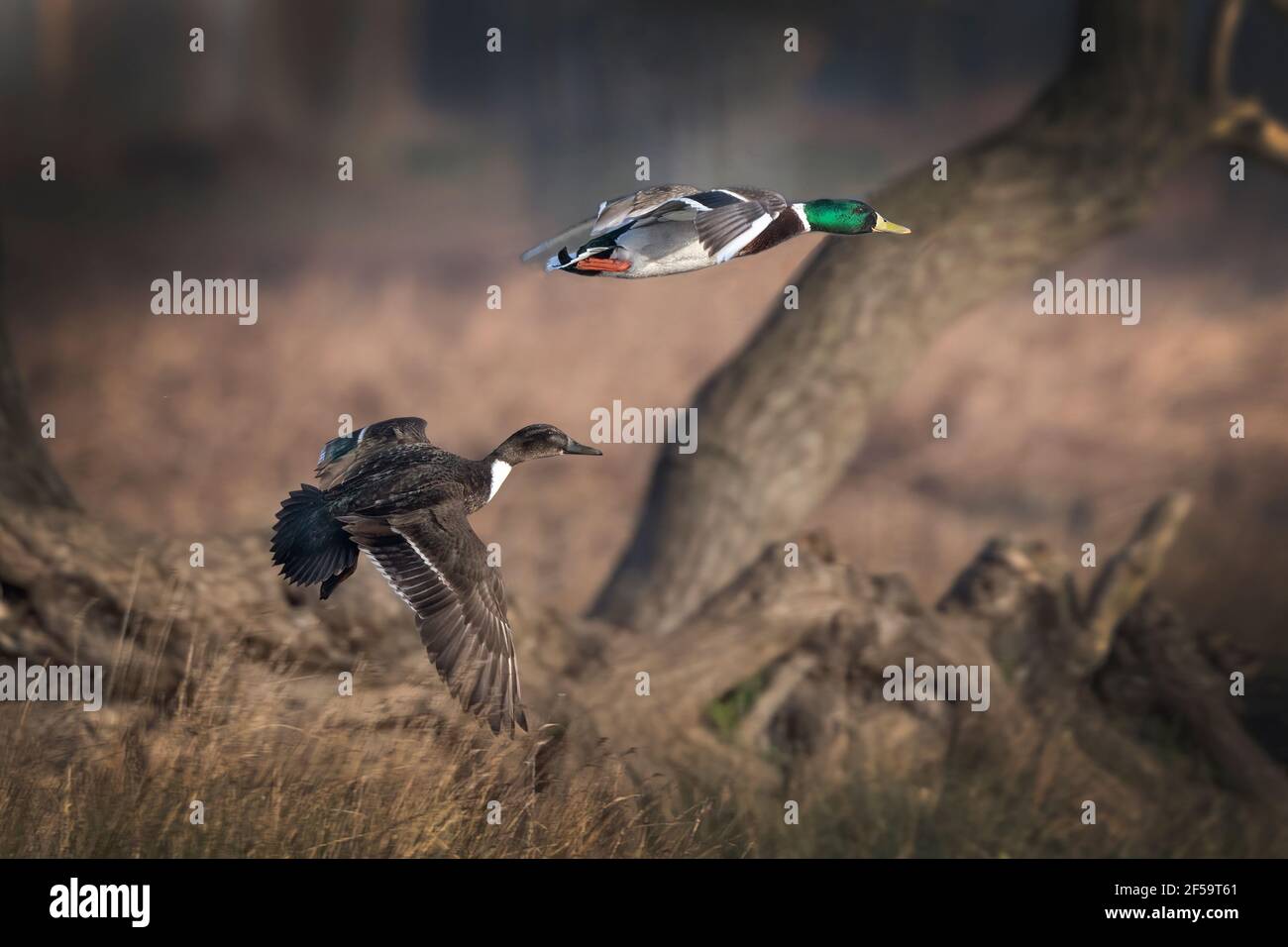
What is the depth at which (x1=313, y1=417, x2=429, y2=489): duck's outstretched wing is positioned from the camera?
190 inches

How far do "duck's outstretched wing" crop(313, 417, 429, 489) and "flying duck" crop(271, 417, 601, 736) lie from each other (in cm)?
19

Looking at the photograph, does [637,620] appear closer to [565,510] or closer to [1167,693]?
[565,510]

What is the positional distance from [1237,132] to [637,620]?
5789 mm

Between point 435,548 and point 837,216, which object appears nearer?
point 435,548

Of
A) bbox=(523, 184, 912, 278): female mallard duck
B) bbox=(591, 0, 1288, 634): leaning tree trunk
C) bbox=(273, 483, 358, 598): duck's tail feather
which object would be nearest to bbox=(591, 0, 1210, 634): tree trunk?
bbox=(591, 0, 1288, 634): leaning tree trunk

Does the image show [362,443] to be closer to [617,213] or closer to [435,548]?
[435,548]

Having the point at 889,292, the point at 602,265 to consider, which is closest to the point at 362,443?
the point at 602,265

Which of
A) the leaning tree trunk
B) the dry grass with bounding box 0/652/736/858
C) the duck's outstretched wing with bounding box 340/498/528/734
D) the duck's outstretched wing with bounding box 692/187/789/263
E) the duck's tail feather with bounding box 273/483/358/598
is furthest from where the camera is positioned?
the leaning tree trunk

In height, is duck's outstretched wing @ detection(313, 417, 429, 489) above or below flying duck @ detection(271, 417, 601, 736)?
above

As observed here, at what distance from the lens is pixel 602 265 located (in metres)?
4.16

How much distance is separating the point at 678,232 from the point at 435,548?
1.16 m

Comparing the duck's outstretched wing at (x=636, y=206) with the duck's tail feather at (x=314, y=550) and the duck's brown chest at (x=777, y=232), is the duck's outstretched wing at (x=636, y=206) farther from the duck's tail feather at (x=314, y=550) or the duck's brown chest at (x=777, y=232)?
the duck's tail feather at (x=314, y=550)

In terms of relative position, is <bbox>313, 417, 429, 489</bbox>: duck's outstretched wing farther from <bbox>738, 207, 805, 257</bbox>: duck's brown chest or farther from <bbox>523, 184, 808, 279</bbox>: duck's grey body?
<bbox>738, 207, 805, 257</bbox>: duck's brown chest

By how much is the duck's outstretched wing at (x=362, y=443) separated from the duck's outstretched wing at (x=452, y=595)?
50cm
